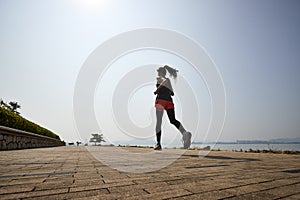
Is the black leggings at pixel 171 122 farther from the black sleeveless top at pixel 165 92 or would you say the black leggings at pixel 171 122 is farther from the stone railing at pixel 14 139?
the stone railing at pixel 14 139

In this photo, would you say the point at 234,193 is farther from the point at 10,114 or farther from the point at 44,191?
the point at 10,114

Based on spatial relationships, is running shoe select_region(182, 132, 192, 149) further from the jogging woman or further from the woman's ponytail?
the woman's ponytail

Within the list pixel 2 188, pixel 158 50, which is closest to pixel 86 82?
pixel 158 50

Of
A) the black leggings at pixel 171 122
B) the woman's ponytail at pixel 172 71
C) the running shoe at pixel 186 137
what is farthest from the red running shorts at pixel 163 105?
the woman's ponytail at pixel 172 71

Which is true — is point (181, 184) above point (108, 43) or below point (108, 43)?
below

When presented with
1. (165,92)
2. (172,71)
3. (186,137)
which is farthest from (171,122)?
(172,71)

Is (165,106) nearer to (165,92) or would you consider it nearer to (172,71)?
(165,92)

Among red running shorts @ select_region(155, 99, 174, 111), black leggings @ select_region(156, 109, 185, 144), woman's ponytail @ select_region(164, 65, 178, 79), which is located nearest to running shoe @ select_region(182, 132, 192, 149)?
black leggings @ select_region(156, 109, 185, 144)

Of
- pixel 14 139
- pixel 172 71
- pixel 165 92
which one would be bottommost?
pixel 14 139

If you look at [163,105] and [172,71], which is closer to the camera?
[163,105]

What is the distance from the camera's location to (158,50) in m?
8.39

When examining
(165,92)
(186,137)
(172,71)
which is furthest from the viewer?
(172,71)

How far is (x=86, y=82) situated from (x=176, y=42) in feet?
11.0

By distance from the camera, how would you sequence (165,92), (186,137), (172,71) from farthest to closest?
(172,71)
(165,92)
(186,137)
